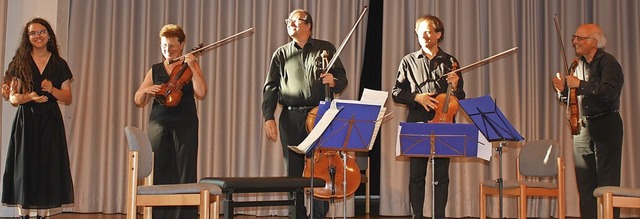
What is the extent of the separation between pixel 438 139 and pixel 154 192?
5.88ft

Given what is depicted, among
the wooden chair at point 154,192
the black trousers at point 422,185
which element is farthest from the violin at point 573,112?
the wooden chair at point 154,192

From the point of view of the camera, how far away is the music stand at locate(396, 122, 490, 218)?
184 inches

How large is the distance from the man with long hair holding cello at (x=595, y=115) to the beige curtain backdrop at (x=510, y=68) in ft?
5.81

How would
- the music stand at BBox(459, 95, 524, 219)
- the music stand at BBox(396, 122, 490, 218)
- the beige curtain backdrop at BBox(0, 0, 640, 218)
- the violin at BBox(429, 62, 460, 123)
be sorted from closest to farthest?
the music stand at BBox(459, 95, 524, 219), the music stand at BBox(396, 122, 490, 218), the violin at BBox(429, 62, 460, 123), the beige curtain backdrop at BBox(0, 0, 640, 218)

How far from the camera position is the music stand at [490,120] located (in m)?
4.56

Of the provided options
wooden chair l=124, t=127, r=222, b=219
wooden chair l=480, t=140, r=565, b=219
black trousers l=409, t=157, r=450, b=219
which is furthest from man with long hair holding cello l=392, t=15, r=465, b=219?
wooden chair l=124, t=127, r=222, b=219

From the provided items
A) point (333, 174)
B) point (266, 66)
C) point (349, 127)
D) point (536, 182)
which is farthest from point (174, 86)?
point (536, 182)

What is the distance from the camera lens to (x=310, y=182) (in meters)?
4.51

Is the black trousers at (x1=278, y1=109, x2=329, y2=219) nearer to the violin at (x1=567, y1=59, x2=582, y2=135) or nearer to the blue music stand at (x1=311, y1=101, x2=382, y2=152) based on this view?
the blue music stand at (x1=311, y1=101, x2=382, y2=152)

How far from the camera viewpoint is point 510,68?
7.26 metres

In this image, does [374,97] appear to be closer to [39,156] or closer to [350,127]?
[350,127]

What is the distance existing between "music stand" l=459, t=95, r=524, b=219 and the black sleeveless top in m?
1.84

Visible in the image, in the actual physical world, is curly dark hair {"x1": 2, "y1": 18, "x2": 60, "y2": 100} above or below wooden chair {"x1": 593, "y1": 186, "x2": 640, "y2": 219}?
above

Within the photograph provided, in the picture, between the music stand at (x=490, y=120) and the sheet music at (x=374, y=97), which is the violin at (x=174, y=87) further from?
the music stand at (x=490, y=120)
